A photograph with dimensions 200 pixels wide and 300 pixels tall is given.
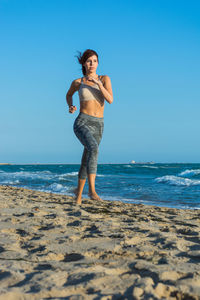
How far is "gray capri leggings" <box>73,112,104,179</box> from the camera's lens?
4090 mm

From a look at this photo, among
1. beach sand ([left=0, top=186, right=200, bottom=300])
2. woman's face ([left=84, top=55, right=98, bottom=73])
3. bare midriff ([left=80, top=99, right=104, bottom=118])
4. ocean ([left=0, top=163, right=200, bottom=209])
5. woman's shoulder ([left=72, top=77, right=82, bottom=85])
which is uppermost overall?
woman's face ([left=84, top=55, right=98, bottom=73])

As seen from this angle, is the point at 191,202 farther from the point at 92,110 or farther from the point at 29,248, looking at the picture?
the point at 29,248

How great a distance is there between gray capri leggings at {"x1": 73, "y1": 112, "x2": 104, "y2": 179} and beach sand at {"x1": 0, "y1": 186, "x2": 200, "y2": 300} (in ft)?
3.48

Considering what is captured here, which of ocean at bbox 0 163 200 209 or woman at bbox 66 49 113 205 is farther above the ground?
woman at bbox 66 49 113 205

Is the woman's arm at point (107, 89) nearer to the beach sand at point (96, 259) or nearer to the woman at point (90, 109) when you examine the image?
the woman at point (90, 109)

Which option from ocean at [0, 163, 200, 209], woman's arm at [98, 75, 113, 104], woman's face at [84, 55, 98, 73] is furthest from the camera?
ocean at [0, 163, 200, 209]

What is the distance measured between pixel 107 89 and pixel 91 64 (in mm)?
428

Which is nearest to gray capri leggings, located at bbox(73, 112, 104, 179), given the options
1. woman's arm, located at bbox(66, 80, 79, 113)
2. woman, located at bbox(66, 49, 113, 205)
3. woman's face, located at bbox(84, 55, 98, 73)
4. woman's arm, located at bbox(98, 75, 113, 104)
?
woman, located at bbox(66, 49, 113, 205)

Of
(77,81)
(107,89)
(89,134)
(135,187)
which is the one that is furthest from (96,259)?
(135,187)

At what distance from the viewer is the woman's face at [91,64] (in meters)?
4.20

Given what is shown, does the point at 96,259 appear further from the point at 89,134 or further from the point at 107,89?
the point at 107,89

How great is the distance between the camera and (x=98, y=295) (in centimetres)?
137

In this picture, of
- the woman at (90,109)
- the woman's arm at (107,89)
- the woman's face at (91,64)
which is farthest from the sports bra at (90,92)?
the woman's face at (91,64)

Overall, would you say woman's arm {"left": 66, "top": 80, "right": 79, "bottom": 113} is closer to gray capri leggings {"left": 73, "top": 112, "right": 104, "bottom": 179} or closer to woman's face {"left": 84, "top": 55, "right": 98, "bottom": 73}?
gray capri leggings {"left": 73, "top": 112, "right": 104, "bottom": 179}
